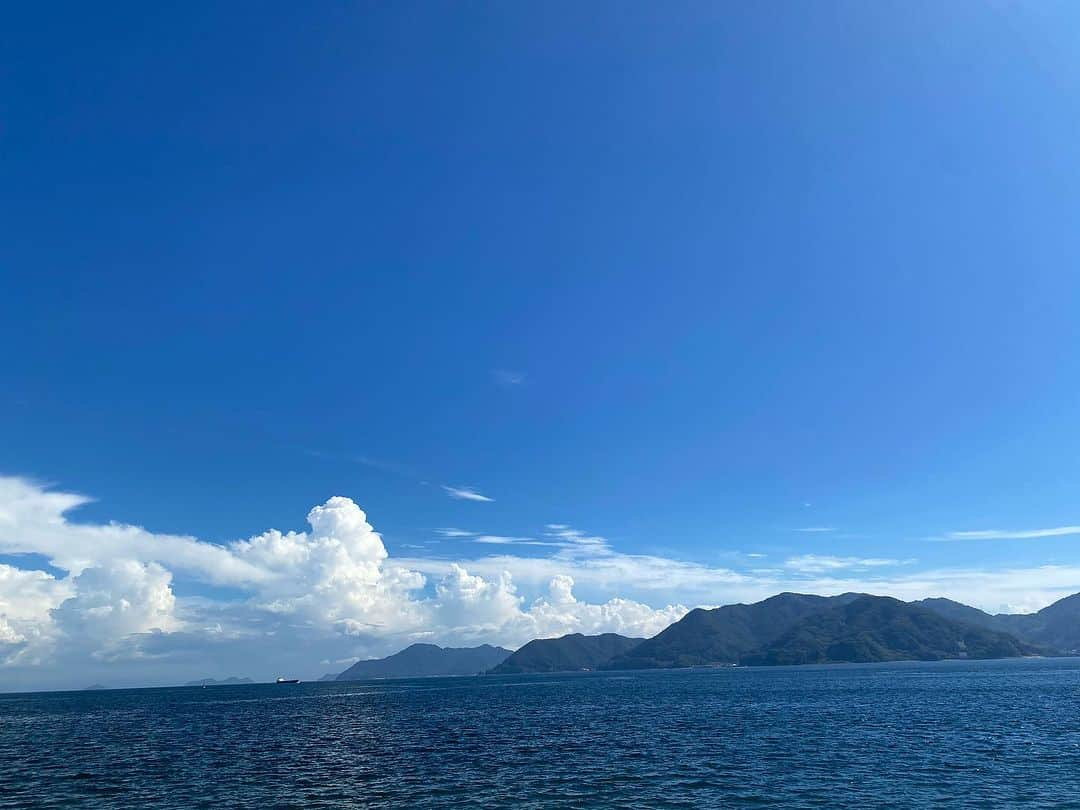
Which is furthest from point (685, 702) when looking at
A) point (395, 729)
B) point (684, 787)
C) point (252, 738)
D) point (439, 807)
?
point (439, 807)

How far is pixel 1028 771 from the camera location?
63.8 metres

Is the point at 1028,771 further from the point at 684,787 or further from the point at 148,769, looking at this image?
the point at 148,769

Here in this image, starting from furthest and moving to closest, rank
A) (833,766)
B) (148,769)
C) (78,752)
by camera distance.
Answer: (78,752) < (148,769) < (833,766)

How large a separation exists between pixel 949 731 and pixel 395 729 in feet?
293

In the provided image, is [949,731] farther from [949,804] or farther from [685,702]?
[685,702]

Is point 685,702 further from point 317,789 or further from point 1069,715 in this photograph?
point 317,789

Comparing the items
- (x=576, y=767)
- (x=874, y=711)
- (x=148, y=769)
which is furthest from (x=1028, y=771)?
(x=148, y=769)

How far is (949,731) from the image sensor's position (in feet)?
306

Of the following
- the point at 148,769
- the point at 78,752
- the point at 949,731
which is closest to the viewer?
the point at 148,769

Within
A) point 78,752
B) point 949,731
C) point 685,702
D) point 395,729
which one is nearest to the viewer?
point 949,731

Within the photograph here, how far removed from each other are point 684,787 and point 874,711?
8605cm

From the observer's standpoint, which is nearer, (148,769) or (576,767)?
(576,767)

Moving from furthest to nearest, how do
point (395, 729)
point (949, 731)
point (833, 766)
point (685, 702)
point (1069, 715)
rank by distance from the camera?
point (685, 702) < point (395, 729) < point (1069, 715) < point (949, 731) < point (833, 766)

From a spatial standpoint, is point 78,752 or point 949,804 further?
point 78,752
